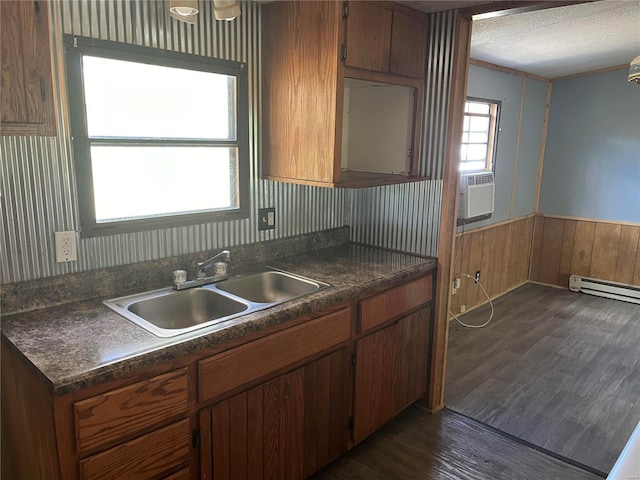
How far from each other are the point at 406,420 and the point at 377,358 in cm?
60

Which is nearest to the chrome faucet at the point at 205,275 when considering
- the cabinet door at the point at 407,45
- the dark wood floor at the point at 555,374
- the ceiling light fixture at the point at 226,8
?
the ceiling light fixture at the point at 226,8

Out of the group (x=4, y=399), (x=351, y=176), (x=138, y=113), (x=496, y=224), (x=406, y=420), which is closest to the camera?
(x=4, y=399)

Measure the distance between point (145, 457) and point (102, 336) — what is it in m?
0.40

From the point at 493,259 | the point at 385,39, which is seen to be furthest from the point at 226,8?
the point at 493,259

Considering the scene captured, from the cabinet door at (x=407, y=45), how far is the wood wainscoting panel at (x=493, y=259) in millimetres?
1977

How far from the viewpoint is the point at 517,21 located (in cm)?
294

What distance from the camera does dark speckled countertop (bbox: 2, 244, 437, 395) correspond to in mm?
1341

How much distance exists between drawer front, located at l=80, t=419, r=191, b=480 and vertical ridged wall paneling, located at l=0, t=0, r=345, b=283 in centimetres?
73

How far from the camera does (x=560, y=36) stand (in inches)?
133

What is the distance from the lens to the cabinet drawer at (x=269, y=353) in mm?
1638

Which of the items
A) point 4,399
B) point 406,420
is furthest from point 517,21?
point 4,399

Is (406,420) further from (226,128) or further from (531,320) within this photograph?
(531,320)

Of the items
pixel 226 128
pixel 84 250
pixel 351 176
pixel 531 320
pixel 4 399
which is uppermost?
pixel 226 128

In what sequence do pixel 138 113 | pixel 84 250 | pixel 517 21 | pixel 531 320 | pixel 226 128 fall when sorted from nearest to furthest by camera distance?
pixel 84 250 → pixel 138 113 → pixel 226 128 → pixel 517 21 → pixel 531 320
